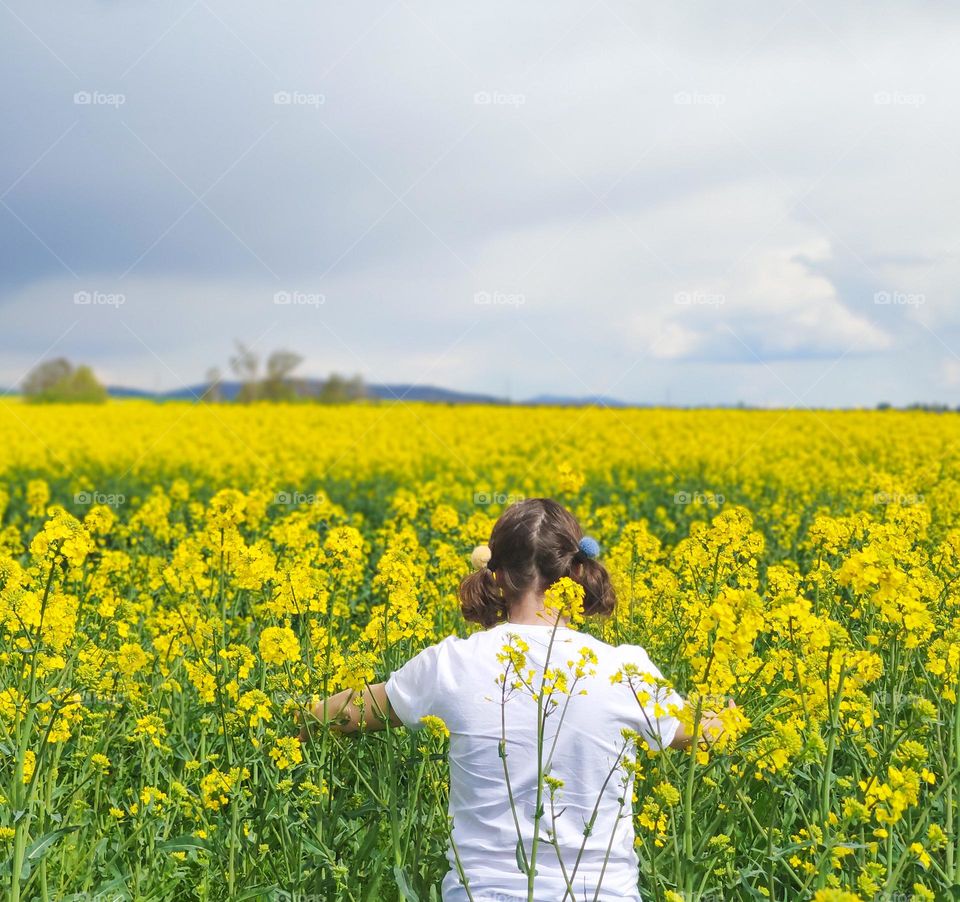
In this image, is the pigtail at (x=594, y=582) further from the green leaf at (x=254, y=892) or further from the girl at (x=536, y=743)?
the green leaf at (x=254, y=892)

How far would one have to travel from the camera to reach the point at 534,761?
7.84 ft

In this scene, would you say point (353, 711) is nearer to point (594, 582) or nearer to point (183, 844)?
point (183, 844)

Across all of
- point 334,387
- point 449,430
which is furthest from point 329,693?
point 334,387

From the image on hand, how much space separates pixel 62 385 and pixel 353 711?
33938 mm

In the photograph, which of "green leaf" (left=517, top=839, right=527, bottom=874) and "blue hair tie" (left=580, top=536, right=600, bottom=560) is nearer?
"green leaf" (left=517, top=839, right=527, bottom=874)

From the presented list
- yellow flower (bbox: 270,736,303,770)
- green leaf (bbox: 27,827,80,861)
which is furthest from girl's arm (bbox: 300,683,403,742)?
green leaf (bbox: 27,827,80,861)

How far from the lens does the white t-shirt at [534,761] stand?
92.9 inches

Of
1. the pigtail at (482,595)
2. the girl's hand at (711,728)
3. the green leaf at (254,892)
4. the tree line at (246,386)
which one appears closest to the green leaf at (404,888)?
the green leaf at (254,892)

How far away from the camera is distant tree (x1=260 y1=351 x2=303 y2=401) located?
3158cm

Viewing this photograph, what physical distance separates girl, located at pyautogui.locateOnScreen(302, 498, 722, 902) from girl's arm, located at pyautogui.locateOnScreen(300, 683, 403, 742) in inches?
6.3

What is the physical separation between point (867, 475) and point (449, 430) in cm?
890

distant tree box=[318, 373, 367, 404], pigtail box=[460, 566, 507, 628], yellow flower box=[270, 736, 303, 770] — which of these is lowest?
yellow flower box=[270, 736, 303, 770]

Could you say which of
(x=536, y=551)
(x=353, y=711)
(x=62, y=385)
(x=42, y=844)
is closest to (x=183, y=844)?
(x=42, y=844)

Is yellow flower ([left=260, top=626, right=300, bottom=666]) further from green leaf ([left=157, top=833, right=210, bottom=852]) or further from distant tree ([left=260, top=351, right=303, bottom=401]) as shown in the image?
distant tree ([left=260, top=351, right=303, bottom=401])
